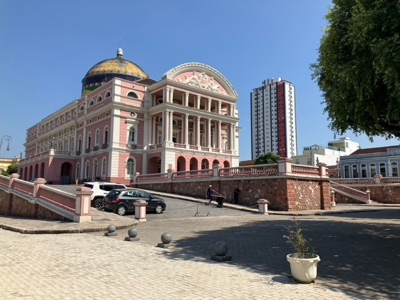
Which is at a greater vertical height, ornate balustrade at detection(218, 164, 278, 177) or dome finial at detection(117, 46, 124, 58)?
dome finial at detection(117, 46, 124, 58)

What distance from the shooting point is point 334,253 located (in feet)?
27.5

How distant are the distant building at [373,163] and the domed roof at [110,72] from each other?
38.1 meters

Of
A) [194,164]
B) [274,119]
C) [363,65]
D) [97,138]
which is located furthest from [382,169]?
[274,119]

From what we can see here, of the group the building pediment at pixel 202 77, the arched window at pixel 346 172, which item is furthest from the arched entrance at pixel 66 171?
the arched window at pixel 346 172

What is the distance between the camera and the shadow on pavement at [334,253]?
227 inches

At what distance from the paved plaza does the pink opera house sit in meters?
27.5

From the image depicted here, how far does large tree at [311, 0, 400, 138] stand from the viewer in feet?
26.6

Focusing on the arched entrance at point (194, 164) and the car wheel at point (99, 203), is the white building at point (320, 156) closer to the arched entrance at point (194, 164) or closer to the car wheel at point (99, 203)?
the arched entrance at point (194, 164)

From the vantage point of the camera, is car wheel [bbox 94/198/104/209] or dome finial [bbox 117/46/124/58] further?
dome finial [bbox 117/46/124/58]

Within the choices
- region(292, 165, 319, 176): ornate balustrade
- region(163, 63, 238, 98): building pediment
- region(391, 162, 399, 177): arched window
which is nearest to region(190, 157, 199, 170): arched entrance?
region(163, 63, 238, 98): building pediment

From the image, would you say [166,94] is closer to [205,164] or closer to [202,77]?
[202,77]

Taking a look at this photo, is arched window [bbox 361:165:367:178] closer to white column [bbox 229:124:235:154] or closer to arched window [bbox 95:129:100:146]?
white column [bbox 229:124:235:154]

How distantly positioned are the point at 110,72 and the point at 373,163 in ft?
149

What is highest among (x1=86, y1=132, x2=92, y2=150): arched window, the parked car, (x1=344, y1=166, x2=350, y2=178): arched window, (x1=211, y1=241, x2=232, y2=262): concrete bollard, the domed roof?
the domed roof
